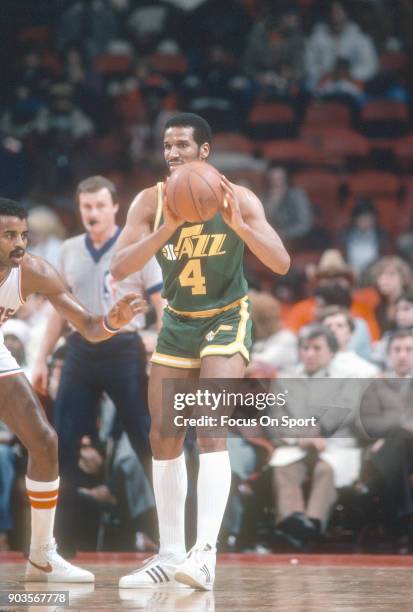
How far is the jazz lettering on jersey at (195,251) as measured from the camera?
486 cm

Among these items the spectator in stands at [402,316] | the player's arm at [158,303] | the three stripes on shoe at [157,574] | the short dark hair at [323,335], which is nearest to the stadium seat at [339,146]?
the spectator in stands at [402,316]

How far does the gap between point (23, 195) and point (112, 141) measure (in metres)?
1.20

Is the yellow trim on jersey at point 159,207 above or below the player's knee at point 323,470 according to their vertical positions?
above

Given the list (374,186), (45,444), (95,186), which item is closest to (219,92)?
(374,186)

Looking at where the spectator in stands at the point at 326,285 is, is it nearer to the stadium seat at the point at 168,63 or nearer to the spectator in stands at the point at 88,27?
the stadium seat at the point at 168,63

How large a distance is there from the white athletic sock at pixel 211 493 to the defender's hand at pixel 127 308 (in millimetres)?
649

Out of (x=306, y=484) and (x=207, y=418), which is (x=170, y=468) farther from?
(x=306, y=484)

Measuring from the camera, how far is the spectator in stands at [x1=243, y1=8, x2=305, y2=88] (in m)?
12.4

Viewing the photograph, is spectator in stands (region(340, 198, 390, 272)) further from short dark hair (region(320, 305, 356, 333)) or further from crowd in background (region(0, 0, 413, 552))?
short dark hair (region(320, 305, 356, 333))

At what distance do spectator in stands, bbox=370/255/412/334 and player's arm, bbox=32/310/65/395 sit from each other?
9.58 ft

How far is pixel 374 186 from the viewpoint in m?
11.6

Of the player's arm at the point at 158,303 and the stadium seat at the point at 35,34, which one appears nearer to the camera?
the player's arm at the point at 158,303

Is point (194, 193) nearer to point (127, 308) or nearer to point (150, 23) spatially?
point (127, 308)

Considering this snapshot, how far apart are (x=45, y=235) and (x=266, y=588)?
5814 millimetres
